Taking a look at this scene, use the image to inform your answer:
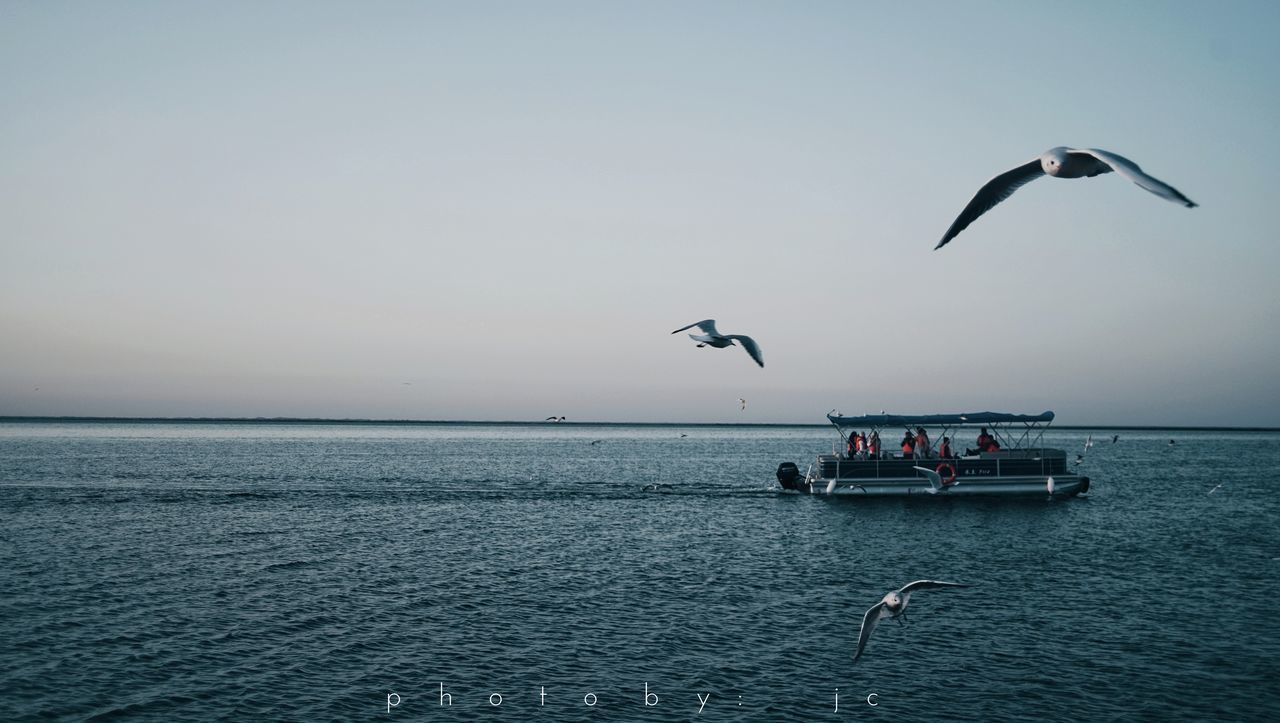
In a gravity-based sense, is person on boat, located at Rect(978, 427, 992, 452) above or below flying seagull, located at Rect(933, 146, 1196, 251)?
below

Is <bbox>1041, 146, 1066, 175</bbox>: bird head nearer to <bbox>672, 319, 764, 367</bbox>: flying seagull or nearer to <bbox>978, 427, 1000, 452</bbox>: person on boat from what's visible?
<bbox>672, 319, 764, 367</bbox>: flying seagull

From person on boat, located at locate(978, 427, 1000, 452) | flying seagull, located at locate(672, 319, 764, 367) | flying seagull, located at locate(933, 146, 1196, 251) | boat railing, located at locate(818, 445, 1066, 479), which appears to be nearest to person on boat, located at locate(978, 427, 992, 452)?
person on boat, located at locate(978, 427, 1000, 452)

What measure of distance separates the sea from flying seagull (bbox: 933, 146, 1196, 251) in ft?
38.2

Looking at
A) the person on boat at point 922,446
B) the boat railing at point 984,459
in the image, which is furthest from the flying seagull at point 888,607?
the person on boat at point 922,446

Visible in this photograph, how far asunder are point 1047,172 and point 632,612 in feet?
63.8

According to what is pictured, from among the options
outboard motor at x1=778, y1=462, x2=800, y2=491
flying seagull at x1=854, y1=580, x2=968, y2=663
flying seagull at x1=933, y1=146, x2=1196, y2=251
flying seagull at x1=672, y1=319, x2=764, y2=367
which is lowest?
outboard motor at x1=778, y1=462, x2=800, y2=491

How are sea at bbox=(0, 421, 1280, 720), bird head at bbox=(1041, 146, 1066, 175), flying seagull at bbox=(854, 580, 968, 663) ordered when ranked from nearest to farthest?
1. bird head at bbox=(1041, 146, 1066, 175)
2. flying seagull at bbox=(854, 580, 968, 663)
3. sea at bbox=(0, 421, 1280, 720)

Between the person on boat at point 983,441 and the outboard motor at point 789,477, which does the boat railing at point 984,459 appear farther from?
the outboard motor at point 789,477

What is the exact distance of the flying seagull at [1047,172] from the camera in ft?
25.7

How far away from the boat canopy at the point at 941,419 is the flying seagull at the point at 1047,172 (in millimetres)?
44925

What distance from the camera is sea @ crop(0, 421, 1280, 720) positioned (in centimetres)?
1880

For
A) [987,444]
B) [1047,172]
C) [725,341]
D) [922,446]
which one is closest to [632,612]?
[725,341]

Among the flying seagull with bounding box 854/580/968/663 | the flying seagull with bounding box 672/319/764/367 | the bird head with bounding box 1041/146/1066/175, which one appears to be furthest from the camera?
the flying seagull with bounding box 672/319/764/367

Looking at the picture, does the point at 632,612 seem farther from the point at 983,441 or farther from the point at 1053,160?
the point at 983,441
